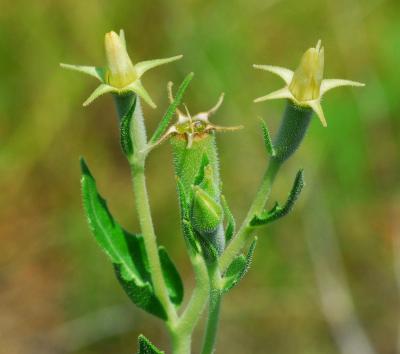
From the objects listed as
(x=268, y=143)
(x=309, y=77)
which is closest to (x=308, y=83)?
(x=309, y=77)

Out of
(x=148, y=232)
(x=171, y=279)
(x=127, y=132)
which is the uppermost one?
(x=127, y=132)

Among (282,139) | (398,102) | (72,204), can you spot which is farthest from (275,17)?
(282,139)

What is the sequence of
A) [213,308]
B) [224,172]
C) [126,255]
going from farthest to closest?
[224,172] → [126,255] → [213,308]

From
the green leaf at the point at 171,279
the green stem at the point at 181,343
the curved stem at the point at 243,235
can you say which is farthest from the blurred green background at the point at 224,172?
the curved stem at the point at 243,235

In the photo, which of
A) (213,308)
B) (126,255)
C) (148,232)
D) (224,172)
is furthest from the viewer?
(224,172)

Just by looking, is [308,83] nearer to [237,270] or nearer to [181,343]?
[237,270]

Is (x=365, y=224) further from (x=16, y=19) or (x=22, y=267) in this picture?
(x=16, y=19)
